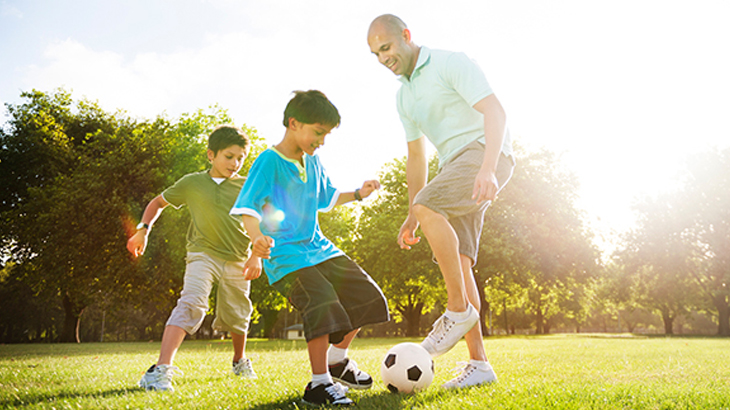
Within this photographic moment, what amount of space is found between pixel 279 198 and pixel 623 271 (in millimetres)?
40042

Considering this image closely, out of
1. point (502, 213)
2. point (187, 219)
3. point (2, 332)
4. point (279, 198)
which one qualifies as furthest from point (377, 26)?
point (2, 332)

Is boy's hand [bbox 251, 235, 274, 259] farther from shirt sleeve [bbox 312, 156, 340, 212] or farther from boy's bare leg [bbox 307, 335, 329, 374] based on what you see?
shirt sleeve [bbox 312, 156, 340, 212]

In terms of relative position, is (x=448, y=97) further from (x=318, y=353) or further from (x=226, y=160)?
(x=226, y=160)

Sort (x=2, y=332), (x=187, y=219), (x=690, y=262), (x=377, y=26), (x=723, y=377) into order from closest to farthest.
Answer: (x=377, y=26), (x=723, y=377), (x=187, y=219), (x=690, y=262), (x=2, y=332)

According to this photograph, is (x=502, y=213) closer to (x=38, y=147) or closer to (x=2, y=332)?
(x=38, y=147)

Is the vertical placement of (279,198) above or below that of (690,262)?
below

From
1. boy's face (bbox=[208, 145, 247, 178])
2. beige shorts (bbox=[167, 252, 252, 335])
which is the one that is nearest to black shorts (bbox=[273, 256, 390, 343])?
beige shorts (bbox=[167, 252, 252, 335])

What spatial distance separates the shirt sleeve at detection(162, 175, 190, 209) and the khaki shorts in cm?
281

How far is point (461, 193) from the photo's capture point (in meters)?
3.68

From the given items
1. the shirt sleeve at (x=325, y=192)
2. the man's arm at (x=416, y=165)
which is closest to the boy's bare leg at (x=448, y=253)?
the man's arm at (x=416, y=165)

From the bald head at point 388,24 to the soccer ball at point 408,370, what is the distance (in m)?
2.54

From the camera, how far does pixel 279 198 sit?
368 centimetres

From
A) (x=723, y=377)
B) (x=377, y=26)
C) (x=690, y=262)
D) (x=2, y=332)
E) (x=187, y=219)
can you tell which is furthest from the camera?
(x=2, y=332)

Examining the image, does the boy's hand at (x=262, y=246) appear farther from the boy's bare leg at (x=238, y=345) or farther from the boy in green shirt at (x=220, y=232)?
the boy's bare leg at (x=238, y=345)
